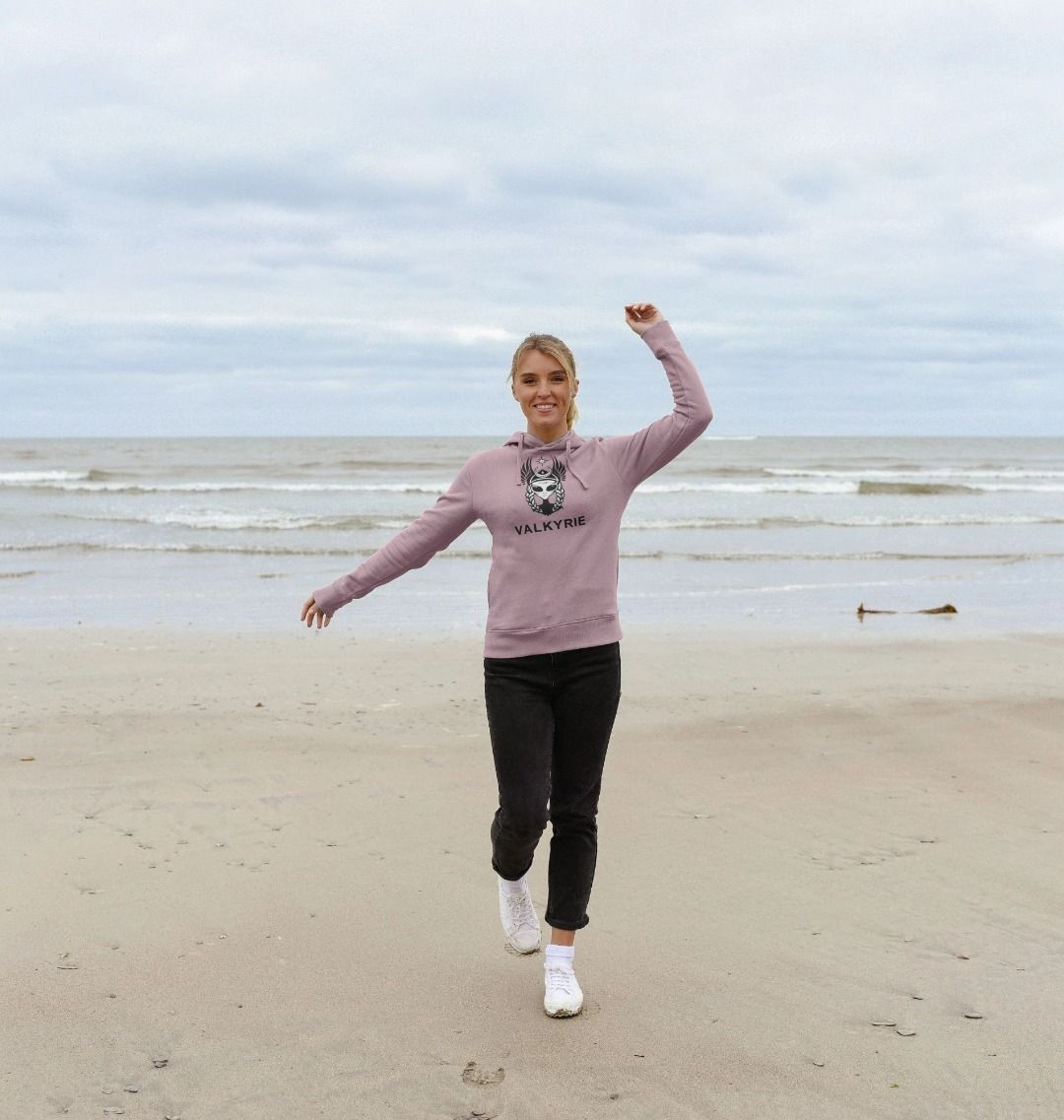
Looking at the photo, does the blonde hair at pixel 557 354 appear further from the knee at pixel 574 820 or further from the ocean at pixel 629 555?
the ocean at pixel 629 555

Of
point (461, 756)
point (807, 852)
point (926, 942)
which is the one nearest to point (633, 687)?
point (461, 756)

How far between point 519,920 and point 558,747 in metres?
0.72

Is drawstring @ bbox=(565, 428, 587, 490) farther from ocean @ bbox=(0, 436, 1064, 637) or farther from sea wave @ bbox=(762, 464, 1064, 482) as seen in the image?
sea wave @ bbox=(762, 464, 1064, 482)

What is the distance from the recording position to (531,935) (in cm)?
388

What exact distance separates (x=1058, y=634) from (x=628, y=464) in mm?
8420

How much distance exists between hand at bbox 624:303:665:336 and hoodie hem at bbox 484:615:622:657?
0.91 m

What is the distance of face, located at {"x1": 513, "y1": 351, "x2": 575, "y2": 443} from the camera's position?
3559mm

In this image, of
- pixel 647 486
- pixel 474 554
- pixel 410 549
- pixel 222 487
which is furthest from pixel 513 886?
pixel 222 487

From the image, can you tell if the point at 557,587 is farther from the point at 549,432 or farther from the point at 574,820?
the point at 574,820

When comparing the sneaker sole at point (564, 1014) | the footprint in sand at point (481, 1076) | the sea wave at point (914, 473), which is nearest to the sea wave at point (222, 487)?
the sea wave at point (914, 473)

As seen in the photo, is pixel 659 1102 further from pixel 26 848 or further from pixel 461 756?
pixel 461 756

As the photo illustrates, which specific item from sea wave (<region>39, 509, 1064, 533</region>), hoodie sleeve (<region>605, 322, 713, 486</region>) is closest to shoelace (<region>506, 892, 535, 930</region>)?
hoodie sleeve (<region>605, 322, 713, 486</region>)

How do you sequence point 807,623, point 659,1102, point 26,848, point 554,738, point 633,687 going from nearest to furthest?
point 659,1102 < point 554,738 < point 26,848 < point 633,687 < point 807,623

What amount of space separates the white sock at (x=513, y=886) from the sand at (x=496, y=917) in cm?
29
